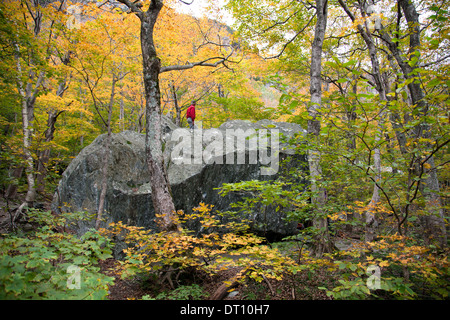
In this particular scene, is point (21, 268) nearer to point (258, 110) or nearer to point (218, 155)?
point (218, 155)

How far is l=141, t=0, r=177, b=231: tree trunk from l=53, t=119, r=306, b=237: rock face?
1.81 meters

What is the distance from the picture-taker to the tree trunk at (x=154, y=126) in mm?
4758

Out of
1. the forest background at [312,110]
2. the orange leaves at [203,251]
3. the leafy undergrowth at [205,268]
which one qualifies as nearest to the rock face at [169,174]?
the forest background at [312,110]

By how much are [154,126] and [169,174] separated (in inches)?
87.1

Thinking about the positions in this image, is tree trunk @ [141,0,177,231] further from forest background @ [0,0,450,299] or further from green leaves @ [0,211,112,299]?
green leaves @ [0,211,112,299]

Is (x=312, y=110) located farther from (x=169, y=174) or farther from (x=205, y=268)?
(x=169, y=174)

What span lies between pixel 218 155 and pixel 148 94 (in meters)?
3.04

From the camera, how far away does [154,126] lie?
16.4 ft

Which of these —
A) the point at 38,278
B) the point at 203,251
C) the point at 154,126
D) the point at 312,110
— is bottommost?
the point at 203,251

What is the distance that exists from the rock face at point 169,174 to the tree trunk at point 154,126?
1.81 m

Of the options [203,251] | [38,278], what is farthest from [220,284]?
[38,278]

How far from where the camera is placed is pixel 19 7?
6.59m
